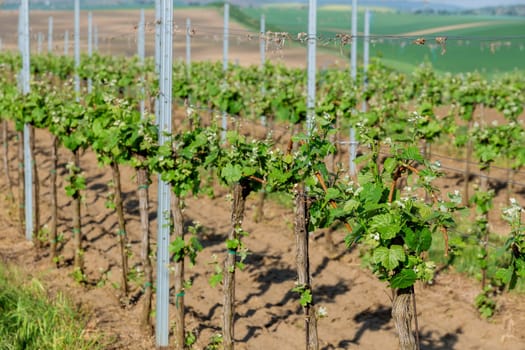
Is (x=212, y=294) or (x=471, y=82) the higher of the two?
(x=471, y=82)

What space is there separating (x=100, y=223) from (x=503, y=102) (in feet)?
23.7

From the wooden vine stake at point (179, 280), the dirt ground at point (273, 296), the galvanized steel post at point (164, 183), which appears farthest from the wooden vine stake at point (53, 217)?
the wooden vine stake at point (179, 280)

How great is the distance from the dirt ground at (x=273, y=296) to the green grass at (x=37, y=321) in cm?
29

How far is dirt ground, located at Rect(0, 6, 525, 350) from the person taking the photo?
820cm

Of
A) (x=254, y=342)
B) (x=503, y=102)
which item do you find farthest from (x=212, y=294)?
(x=503, y=102)

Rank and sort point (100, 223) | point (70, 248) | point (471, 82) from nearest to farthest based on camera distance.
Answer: point (70, 248)
point (100, 223)
point (471, 82)

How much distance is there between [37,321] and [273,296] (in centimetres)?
262

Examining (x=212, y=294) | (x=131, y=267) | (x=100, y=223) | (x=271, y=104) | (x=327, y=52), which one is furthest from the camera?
(x=327, y=52)

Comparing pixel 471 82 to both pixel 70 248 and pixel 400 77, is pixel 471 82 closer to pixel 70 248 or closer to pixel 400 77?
pixel 400 77

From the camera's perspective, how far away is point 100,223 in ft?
39.3

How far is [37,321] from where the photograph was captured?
25.6ft

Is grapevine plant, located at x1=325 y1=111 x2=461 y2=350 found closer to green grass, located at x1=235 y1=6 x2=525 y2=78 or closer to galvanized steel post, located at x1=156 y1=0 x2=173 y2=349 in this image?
galvanized steel post, located at x1=156 y1=0 x2=173 y2=349

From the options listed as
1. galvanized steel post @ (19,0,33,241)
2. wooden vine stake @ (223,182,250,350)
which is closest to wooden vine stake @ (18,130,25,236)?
galvanized steel post @ (19,0,33,241)

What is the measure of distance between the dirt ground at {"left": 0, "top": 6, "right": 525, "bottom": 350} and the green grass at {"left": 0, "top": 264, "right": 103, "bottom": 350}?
287 millimetres
